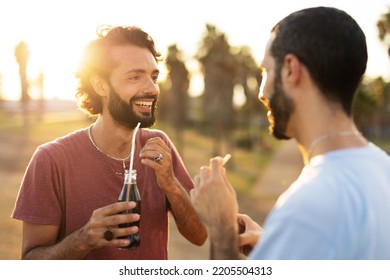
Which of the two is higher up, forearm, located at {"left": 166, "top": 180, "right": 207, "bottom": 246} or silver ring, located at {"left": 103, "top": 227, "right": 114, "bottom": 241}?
silver ring, located at {"left": 103, "top": 227, "right": 114, "bottom": 241}

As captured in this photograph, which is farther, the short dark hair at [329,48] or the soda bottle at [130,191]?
the soda bottle at [130,191]

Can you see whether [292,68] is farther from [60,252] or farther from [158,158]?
[60,252]

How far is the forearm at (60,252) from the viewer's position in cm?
293

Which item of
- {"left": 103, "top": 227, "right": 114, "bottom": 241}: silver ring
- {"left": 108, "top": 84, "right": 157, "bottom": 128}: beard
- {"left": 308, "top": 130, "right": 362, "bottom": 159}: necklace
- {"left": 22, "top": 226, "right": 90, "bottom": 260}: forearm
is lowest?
{"left": 22, "top": 226, "right": 90, "bottom": 260}: forearm

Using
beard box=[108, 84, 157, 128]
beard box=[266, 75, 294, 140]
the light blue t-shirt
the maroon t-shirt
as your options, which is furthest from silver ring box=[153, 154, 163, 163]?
the light blue t-shirt

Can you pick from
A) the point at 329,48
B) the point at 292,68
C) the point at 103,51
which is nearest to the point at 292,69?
the point at 292,68

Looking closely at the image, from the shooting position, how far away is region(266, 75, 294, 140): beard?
2123mm

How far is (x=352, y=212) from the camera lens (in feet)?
5.80

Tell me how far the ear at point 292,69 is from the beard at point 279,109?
5cm

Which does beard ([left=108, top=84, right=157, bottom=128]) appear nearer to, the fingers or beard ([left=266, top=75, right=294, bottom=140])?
the fingers

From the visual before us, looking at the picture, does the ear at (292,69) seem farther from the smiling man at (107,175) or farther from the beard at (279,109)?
the smiling man at (107,175)

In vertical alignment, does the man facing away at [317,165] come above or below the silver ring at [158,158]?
above

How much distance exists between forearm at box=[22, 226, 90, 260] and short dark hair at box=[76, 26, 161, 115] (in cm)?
103

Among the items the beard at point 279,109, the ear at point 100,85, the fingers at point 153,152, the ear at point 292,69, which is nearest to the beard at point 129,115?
the ear at point 100,85
